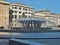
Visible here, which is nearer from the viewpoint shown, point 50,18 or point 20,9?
point 50,18

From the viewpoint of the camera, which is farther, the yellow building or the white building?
the white building

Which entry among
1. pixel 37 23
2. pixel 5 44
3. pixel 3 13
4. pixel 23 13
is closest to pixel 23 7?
pixel 23 13

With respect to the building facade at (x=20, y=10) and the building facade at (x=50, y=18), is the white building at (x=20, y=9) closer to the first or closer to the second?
the building facade at (x=20, y=10)

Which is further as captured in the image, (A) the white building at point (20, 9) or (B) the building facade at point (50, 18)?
(A) the white building at point (20, 9)

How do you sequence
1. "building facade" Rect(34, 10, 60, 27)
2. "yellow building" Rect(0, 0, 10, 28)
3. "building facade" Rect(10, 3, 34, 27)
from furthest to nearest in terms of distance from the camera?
"building facade" Rect(10, 3, 34, 27), "yellow building" Rect(0, 0, 10, 28), "building facade" Rect(34, 10, 60, 27)

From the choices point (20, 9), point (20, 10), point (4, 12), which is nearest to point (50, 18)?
point (4, 12)

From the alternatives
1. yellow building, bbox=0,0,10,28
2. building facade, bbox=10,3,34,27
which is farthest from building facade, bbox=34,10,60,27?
yellow building, bbox=0,0,10,28

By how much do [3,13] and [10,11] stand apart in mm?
2755

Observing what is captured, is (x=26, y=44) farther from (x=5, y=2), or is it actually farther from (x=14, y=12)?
(x=14, y=12)

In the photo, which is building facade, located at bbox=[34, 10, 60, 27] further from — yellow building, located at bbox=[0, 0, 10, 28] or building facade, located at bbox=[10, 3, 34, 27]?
yellow building, located at bbox=[0, 0, 10, 28]

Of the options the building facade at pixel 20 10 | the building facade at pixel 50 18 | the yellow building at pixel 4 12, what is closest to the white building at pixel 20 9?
the building facade at pixel 20 10

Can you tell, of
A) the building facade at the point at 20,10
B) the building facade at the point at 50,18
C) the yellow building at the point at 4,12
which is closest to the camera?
the building facade at the point at 50,18

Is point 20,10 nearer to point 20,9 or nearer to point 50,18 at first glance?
point 20,9

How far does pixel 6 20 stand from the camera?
118ft
